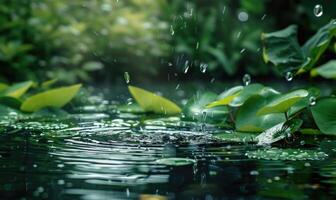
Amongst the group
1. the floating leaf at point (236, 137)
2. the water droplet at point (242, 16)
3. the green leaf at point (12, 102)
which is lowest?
the floating leaf at point (236, 137)

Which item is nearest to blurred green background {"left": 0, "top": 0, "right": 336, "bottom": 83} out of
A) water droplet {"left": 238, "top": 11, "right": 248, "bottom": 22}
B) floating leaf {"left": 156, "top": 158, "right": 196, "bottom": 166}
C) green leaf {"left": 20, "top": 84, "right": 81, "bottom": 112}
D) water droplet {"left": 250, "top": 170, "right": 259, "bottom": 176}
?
water droplet {"left": 238, "top": 11, "right": 248, "bottom": 22}

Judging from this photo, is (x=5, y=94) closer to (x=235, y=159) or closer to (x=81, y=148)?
(x=81, y=148)

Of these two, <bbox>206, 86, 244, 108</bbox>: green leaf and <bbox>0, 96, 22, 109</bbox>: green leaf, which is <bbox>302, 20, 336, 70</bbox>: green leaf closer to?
<bbox>206, 86, 244, 108</bbox>: green leaf

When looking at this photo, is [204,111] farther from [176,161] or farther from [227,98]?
[176,161]

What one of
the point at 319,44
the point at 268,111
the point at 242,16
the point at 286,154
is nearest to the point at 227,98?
the point at 268,111

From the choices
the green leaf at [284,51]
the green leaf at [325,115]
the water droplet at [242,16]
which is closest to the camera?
the green leaf at [325,115]

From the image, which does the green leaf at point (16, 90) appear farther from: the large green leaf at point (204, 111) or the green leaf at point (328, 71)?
the green leaf at point (328, 71)

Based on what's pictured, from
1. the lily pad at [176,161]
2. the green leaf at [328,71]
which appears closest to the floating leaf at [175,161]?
the lily pad at [176,161]

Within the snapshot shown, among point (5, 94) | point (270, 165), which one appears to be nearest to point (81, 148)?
point (270, 165)
